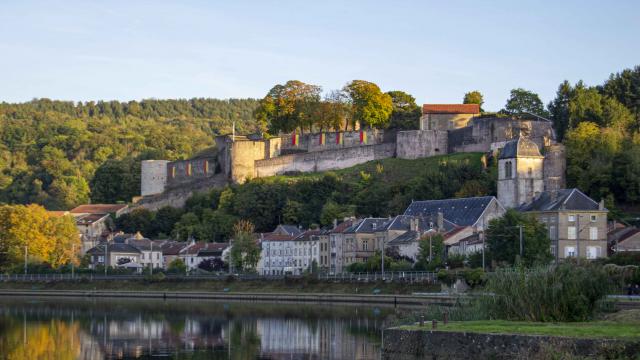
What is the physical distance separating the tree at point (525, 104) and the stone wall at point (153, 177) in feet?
108

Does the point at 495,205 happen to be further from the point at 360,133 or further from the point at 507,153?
the point at 360,133

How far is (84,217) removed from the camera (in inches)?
4291

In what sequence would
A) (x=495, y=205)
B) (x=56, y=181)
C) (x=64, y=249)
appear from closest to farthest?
1. (x=495, y=205)
2. (x=64, y=249)
3. (x=56, y=181)

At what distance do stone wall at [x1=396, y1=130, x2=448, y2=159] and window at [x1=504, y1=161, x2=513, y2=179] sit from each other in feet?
51.9

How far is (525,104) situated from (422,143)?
384 inches

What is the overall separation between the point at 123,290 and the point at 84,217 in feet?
107

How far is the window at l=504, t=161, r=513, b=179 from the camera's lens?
7982cm

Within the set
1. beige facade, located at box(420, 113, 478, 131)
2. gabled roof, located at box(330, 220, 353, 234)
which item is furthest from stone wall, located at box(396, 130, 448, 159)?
gabled roof, located at box(330, 220, 353, 234)

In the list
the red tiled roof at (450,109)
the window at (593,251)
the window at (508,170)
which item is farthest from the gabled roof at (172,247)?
the window at (593,251)

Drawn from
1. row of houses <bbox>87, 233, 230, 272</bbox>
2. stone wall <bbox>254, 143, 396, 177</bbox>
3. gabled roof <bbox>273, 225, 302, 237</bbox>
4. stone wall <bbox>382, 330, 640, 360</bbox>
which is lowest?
stone wall <bbox>382, 330, 640, 360</bbox>

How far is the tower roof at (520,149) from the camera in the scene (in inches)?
3108

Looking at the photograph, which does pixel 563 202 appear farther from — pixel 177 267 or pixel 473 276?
pixel 177 267

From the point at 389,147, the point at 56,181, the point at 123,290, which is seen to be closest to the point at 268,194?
the point at 389,147

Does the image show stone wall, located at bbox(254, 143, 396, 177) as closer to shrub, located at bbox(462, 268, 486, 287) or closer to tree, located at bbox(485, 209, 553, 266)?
tree, located at bbox(485, 209, 553, 266)
